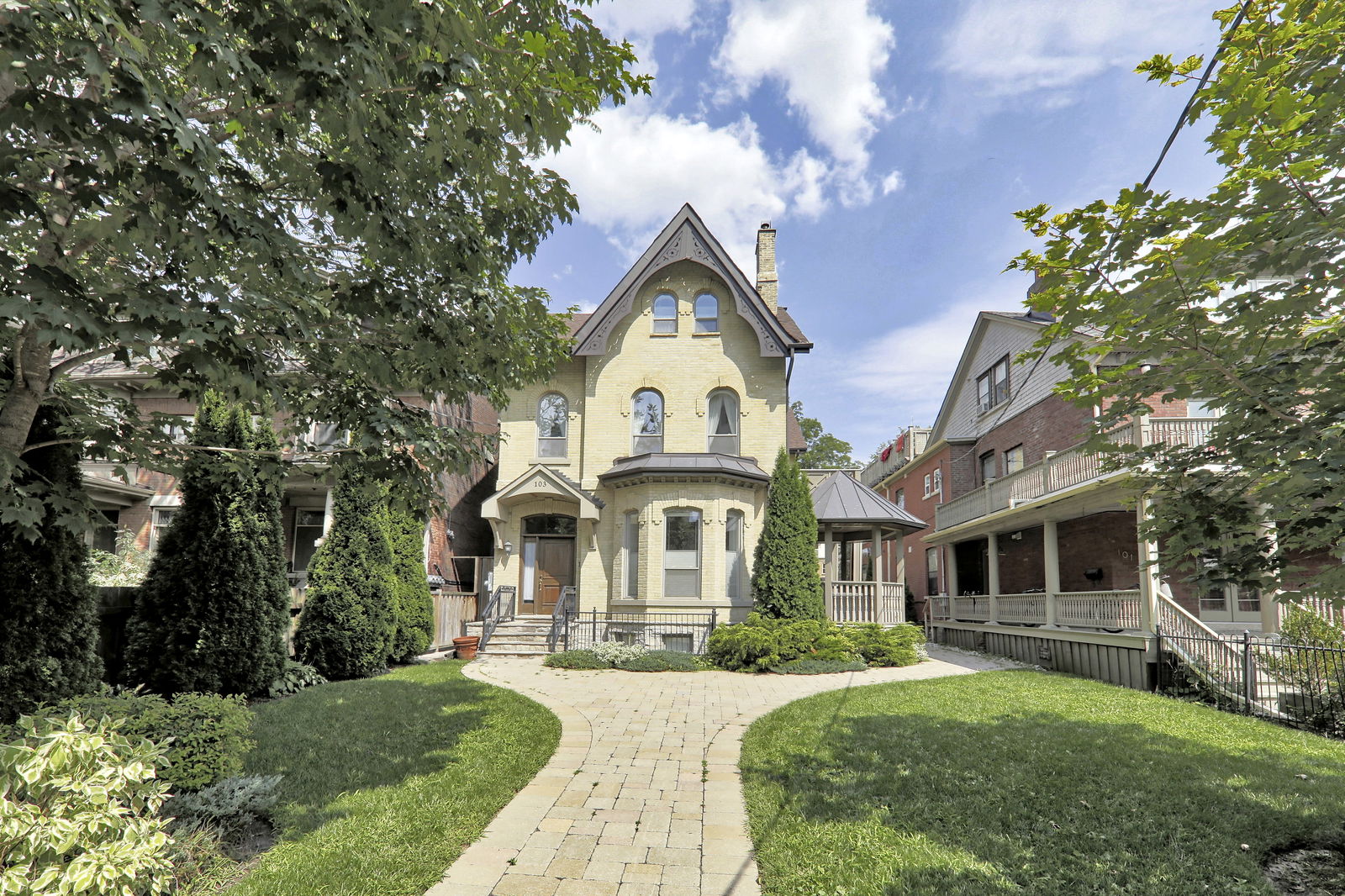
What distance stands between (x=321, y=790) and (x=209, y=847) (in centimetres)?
141

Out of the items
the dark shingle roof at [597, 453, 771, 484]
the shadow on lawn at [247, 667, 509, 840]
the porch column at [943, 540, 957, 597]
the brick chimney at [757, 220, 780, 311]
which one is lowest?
the shadow on lawn at [247, 667, 509, 840]

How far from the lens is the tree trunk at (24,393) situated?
495cm

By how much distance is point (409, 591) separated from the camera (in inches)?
573

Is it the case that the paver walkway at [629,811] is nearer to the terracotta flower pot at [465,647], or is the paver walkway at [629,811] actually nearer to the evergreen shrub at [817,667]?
the evergreen shrub at [817,667]

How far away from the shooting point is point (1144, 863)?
4512mm

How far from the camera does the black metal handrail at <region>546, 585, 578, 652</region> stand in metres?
15.7

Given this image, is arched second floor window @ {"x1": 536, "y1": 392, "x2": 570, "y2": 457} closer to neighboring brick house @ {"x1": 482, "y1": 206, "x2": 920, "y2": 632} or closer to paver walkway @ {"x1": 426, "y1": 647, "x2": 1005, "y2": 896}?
neighboring brick house @ {"x1": 482, "y1": 206, "x2": 920, "y2": 632}

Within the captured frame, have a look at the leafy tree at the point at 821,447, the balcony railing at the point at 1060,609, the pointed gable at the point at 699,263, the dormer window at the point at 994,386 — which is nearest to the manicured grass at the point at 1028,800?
the balcony railing at the point at 1060,609

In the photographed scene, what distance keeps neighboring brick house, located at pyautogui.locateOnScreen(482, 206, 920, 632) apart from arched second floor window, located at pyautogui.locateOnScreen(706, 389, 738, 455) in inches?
1.2

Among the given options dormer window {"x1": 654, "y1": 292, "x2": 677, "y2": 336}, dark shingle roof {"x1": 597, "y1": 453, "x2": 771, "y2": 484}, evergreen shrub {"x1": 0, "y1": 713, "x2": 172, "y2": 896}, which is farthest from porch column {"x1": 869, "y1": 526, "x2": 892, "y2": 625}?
evergreen shrub {"x1": 0, "y1": 713, "x2": 172, "y2": 896}

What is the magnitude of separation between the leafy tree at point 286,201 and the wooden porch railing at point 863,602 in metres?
11.2

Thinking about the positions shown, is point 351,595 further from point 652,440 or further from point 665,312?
point 665,312

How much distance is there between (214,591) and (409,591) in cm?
542

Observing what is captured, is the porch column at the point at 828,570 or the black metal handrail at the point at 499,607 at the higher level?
the porch column at the point at 828,570
